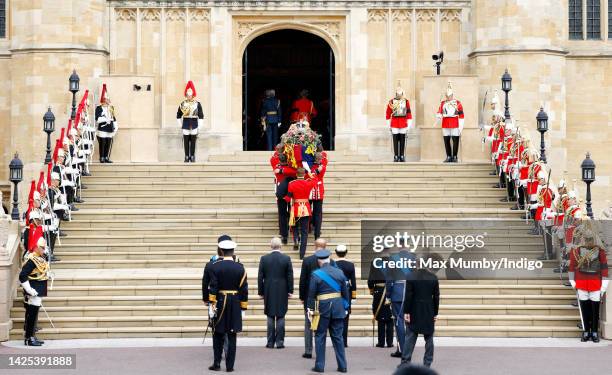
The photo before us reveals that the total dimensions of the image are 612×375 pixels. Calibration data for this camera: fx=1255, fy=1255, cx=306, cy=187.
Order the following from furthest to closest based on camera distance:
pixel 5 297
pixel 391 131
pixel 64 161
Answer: pixel 391 131
pixel 64 161
pixel 5 297

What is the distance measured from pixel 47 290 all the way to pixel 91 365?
11.6 ft

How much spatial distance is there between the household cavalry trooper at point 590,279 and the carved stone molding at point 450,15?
45.2 feet

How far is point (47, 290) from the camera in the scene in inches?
830

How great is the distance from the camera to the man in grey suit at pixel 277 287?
64.0 ft

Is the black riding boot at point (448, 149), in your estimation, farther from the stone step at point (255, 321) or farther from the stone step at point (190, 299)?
the stone step at point (255, 321)

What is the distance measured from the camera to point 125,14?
1314 inches

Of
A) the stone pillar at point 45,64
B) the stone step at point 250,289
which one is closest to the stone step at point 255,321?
the stone step at point 250,289

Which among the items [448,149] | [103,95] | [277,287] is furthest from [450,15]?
[277,287]

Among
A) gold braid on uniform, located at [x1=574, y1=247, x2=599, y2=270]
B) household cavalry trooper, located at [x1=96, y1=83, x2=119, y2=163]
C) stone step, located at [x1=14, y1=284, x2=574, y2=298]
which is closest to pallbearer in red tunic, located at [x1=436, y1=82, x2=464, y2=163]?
household cavalry trooper, located at [x1=96, y1=83, x2=119, y2=163]

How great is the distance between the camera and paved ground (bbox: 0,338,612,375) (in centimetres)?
1756

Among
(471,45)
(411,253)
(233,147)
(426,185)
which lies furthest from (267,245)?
(471,45)

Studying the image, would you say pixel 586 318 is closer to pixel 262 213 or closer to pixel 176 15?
pixel 262 213

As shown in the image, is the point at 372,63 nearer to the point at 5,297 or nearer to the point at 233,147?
the point at 233,147

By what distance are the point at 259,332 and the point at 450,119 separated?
1102 centimetres
